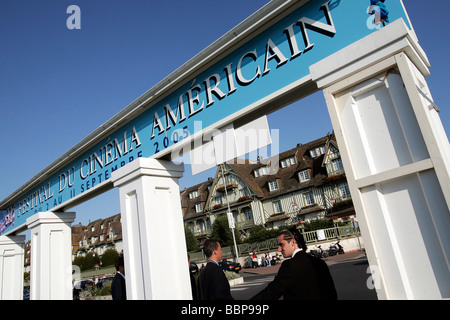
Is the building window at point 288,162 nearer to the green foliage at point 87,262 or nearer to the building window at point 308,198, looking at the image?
the building window at point 308,198

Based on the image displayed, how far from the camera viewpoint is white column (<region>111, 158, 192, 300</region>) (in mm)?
4238

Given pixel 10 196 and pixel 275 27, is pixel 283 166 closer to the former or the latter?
pixel 10 196

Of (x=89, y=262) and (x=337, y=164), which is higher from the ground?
(x=337, y=164)

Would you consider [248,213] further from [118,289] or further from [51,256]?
[118,289]

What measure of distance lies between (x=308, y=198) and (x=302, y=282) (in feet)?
101

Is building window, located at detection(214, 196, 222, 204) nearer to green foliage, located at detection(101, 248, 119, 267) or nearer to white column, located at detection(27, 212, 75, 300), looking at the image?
green foliage, located at detection(101, 248, 119, 267)

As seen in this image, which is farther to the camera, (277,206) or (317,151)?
(277,206)

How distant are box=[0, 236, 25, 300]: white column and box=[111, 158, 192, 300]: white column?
664 cm

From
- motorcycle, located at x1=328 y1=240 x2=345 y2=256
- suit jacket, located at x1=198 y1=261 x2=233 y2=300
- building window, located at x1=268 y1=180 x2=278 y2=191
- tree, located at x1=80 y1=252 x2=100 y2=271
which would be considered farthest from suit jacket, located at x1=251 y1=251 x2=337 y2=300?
tree, located at x1=80 y1=252 x2=100 y2=271

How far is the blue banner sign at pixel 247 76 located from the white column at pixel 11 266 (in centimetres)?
502

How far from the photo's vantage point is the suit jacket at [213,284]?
3.51 metres

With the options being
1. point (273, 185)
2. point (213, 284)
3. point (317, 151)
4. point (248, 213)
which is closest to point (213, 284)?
point (213, 284)

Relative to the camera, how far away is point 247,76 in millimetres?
3629

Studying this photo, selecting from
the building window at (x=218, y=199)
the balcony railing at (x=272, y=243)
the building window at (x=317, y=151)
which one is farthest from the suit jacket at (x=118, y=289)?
the building window at (x=218, y=199)
